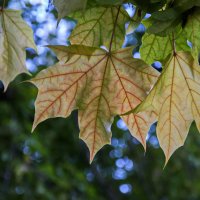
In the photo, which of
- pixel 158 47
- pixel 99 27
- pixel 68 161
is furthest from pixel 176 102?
pixel 68 161

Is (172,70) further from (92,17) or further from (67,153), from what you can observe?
(67,153)

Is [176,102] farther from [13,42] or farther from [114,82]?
[13,42]

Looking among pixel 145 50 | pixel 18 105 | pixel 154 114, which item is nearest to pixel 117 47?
pixel 145 50

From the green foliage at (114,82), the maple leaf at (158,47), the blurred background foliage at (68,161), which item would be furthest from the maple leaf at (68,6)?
the blurred background foliage at (68,161)

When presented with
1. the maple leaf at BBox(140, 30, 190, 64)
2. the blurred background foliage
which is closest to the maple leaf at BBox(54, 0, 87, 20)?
the maple leaf at BBox(140, 30, 190, 64)

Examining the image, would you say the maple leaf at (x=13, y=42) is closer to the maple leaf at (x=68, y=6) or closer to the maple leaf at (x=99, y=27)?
the maple leaf at (x=99, y=27)

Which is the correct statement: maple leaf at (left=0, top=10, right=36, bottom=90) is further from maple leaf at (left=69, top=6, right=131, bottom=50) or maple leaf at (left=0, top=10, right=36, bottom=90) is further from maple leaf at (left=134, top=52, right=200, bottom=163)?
maple leaf at (left=134, top=52, right=200, bottom=163)
